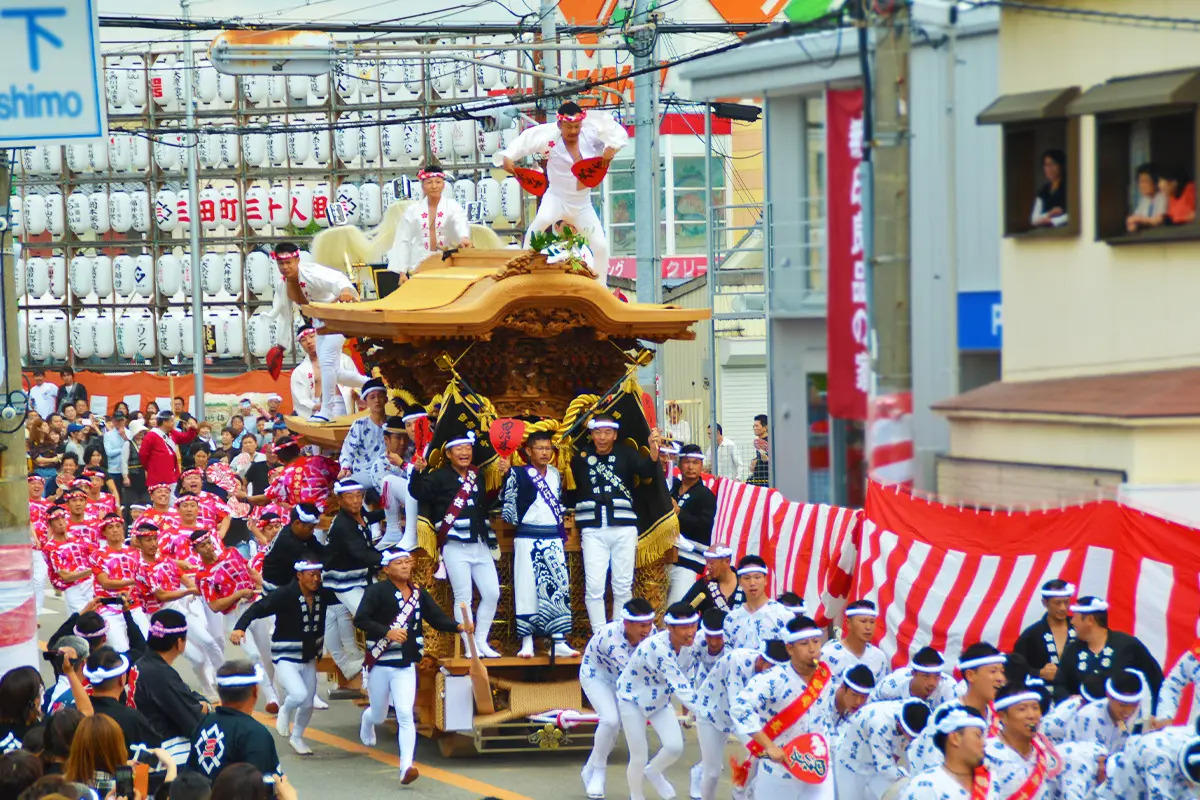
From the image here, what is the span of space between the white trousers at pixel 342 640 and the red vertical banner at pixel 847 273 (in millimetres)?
7605

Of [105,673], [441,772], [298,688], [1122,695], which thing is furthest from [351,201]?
[1122,695]

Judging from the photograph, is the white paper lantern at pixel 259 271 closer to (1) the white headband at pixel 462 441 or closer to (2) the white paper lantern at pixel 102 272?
(2) the white paper lantern at pixel 102 272

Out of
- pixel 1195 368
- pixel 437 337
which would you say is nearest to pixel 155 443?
pixel 437 337

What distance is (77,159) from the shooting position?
123 feet

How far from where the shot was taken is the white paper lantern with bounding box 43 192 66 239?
3775 centimetres

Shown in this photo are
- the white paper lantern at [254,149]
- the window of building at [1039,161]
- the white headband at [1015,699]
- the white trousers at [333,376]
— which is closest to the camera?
the window of building at [1039,161]

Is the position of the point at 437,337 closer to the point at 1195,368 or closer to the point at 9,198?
the point at 9,198

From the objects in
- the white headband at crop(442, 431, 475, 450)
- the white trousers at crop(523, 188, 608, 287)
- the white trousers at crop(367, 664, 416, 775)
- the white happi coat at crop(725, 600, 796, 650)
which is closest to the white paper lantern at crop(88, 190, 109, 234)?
the white trousers at crop(523, 188, 608, 287)

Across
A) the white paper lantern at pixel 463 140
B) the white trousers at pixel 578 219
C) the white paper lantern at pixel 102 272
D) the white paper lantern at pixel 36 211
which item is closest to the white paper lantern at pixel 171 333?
the white paper lantern at pixel 102 272

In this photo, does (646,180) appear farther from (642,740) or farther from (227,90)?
(227,90)

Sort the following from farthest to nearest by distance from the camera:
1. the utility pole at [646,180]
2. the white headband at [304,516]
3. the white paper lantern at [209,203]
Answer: the white paper lantern at [209,203], the utility pole at [646,180], the white headband at [304,516]

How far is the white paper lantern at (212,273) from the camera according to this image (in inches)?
1437

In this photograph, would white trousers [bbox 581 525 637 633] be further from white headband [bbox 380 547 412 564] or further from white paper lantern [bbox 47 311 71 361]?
white paper lantern [bbox 47 311 71 361]

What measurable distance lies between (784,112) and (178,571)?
322 inches
